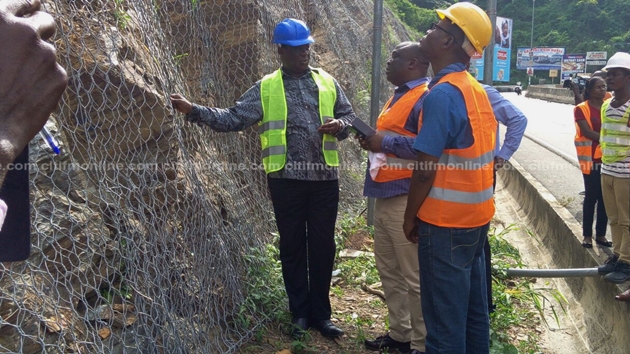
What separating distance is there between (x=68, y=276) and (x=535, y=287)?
12.9 feet

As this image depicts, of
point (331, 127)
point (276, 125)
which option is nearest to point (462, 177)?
point (331, 127)

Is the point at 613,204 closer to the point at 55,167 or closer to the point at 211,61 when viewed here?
the point at 211,61

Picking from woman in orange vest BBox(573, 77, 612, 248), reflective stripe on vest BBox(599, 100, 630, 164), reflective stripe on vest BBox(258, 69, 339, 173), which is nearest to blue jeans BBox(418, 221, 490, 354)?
reflective stripe on vest BBox(258, 69, 339, 173)

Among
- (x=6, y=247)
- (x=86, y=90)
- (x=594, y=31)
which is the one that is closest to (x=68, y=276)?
(x=86, y=90)

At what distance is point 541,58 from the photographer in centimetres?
6016

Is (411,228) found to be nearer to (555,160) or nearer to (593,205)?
(593,205)

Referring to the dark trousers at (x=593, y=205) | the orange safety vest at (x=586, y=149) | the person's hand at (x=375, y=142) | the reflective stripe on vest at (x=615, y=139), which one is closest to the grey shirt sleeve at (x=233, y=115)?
the person's hand at (x=375, y=142)

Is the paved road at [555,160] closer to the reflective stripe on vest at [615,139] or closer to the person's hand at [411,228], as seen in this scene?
the reflective stripe on vest at [615,139]

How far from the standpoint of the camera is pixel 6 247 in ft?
3.48

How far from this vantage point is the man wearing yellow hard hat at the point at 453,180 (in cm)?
260

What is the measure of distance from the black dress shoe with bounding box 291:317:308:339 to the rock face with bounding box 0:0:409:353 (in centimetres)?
21

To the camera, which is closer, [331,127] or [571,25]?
[331,127]

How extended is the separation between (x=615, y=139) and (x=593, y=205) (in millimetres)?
921

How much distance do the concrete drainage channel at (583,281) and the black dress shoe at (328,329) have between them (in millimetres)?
1739
